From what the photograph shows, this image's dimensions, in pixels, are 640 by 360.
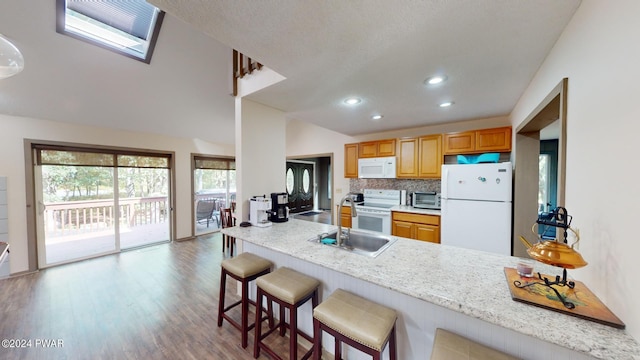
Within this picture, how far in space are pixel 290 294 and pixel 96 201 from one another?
4380 millimetres

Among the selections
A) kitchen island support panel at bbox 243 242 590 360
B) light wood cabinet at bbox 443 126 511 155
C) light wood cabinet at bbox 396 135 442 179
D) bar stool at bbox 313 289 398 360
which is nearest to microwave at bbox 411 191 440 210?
light wood cabinet at bbox 396 135 442 179

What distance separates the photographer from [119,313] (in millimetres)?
2246

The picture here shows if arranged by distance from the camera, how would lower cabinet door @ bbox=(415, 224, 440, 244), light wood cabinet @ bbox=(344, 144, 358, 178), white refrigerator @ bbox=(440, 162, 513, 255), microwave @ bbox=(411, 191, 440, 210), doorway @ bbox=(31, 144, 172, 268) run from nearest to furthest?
white refrigerator @ bbox=(440, 162, 513, 255) → lower cabinet door @ bbox=(415, 224, 440, 244) → doorway @ bbox=(31, 144, 172, 268) → microwave @ bbox=(411, 191, 440, 210) → light wood cabinet @ bbox=(344, 144, 358, 178)

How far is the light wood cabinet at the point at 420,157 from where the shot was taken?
137 inches

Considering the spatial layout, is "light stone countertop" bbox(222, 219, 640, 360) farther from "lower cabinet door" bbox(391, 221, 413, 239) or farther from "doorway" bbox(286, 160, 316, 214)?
"doorway" bbox(286, 160, 316, 214)

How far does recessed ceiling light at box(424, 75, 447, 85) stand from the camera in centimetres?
191

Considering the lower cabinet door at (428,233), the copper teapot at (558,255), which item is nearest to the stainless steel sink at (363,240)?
the copper teapot at (558,255)

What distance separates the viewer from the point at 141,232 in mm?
4613

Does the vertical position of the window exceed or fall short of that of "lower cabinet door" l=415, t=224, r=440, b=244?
it exceeds it

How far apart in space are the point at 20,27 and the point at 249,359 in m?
3.69

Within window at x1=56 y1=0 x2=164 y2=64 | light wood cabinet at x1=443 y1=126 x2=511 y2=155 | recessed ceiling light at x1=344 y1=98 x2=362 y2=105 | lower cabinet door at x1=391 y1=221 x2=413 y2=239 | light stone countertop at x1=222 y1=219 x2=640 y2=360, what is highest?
window at x1=56 y1=0 x2=164 y2=64

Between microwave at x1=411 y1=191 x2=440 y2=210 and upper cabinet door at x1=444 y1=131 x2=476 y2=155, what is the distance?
73 cm

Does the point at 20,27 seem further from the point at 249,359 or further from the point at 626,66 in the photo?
the point at 626,66

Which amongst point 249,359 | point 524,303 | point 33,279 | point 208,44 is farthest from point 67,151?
point 524,303
